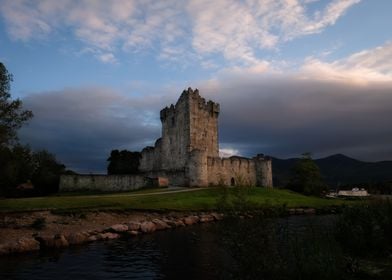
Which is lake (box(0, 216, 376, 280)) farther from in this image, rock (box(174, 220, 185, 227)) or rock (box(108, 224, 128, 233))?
rock (box(174, 220, 185, 227))

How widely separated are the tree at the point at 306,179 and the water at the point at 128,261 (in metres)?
53.9

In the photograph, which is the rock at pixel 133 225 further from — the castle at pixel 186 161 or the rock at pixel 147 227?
the castle at pixel 186 161

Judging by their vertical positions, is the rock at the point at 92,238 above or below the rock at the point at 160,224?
below

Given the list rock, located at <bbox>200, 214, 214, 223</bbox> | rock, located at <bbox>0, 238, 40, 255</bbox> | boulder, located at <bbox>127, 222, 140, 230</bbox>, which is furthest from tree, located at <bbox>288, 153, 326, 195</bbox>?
rock, located at <bbox>0, 238, 40, 255</bbox>

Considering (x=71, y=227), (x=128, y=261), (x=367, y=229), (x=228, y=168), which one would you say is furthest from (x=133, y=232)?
(x=228, y=168)

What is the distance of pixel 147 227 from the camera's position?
1276 inches

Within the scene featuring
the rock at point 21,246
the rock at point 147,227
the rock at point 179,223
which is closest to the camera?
the rock at point 21,246

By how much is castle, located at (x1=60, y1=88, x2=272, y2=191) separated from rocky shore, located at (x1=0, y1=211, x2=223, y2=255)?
26829 mm

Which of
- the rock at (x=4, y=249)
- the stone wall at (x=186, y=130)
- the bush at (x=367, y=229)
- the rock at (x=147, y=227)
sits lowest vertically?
the rock at (x=4, y=249)

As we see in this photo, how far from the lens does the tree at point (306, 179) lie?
7644 centimetres

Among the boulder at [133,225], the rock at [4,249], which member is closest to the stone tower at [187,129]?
the boulder at [133,225]

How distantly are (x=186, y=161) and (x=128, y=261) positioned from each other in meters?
48.7

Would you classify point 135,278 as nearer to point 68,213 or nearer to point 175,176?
point 68,213

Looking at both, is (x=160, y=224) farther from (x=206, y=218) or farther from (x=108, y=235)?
(x=206, y=218)
